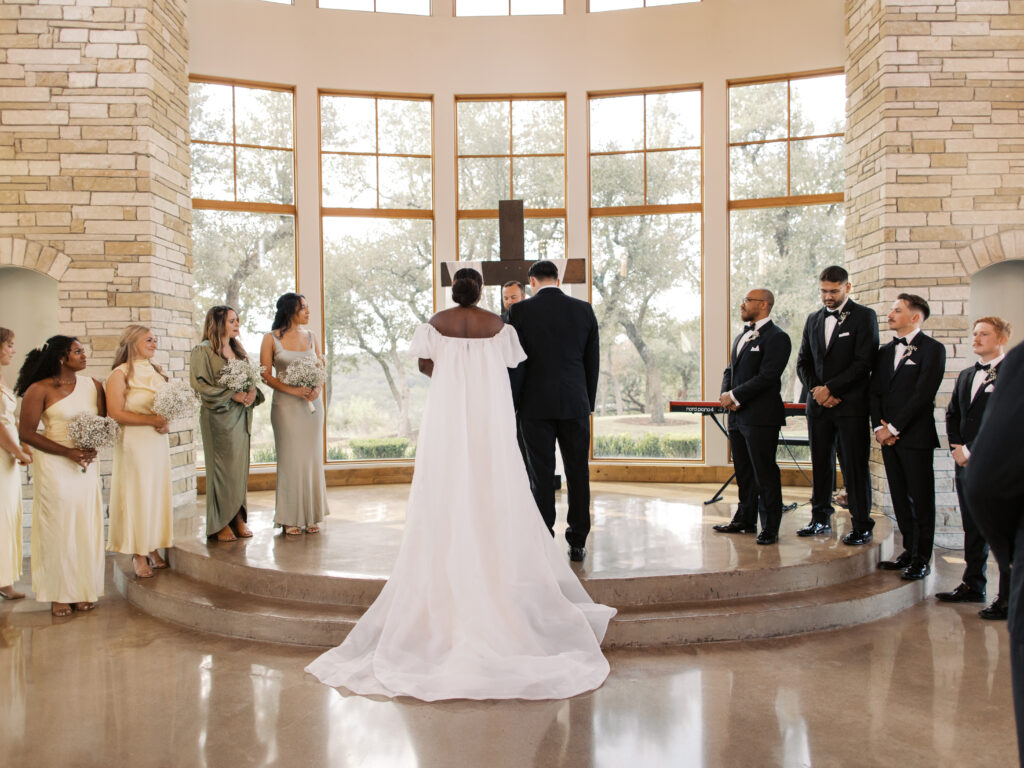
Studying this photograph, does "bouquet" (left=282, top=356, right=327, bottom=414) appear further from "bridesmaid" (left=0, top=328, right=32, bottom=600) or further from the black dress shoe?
the black dress shoe

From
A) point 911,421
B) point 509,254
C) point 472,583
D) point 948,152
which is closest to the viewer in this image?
point 472,583

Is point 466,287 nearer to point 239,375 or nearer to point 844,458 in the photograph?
point 239,375

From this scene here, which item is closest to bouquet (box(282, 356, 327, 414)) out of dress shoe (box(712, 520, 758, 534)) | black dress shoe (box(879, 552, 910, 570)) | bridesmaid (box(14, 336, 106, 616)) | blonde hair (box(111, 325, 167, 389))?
blonde hair (box(111, 325, 167, 389))

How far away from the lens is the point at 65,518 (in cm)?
475

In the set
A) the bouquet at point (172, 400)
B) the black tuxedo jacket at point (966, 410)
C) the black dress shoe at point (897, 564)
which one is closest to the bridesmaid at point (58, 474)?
the bouquet at point (172, 400)

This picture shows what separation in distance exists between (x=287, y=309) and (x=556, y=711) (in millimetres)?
3379

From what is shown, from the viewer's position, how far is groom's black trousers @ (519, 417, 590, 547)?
15.2ft

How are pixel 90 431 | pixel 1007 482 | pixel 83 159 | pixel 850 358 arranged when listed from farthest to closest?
pixel 83 159 < pixel 850 358 < pixel 90 431 < pixel 1007 482

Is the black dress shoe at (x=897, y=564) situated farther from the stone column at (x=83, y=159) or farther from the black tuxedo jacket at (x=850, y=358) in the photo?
the stone column at (x=83, y=159)

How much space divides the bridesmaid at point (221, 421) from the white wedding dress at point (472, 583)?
199cm

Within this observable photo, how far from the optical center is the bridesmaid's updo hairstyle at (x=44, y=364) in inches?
186

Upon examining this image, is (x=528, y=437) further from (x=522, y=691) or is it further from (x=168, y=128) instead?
(x=168, y=128)

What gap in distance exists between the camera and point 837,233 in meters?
8.13

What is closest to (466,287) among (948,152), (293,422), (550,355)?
(550,355)
